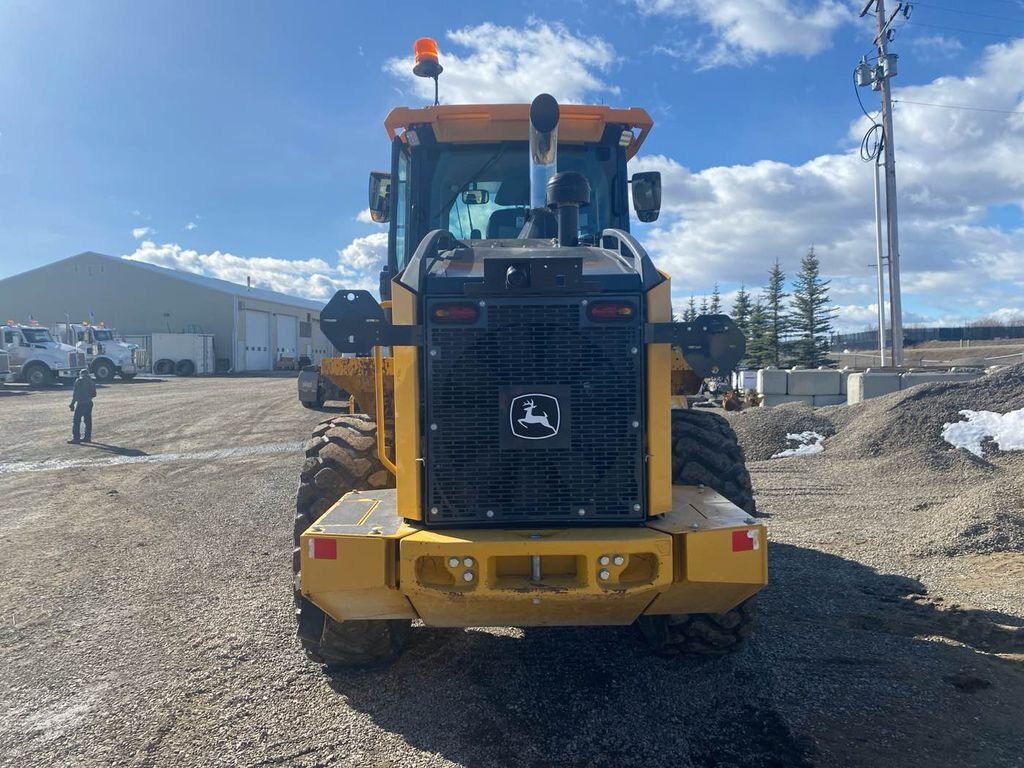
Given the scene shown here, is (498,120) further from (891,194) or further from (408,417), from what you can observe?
(891,194)

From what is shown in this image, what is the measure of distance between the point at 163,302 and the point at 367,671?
48.7m

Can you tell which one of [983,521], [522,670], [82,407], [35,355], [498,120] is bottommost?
[522,670]

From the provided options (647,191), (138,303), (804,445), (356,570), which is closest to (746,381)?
(804,445)

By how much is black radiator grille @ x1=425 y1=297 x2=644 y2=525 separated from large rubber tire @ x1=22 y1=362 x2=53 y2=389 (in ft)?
106

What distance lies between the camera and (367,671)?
4.04 m

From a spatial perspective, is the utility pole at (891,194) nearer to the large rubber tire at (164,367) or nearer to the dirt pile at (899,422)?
the dirt pile at (899,422)

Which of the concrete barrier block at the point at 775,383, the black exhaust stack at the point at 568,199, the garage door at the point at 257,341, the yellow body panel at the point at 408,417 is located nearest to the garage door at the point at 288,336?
the garage door at the point at 257,341

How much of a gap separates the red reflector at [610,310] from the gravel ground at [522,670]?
6.04 ft

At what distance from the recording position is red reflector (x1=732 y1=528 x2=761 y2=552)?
3271 millimetres

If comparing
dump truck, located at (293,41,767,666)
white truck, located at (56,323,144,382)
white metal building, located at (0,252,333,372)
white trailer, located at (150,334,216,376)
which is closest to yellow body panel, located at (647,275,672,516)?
dump truck, located at (293,41,767,666)

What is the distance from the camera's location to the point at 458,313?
342 cm

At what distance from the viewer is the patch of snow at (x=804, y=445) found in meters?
11.6

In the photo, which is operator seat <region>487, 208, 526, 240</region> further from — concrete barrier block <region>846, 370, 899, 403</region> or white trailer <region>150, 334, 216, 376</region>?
white trailer <region>150, 334, 216, 376</region>

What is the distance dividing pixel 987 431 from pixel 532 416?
364 inches
